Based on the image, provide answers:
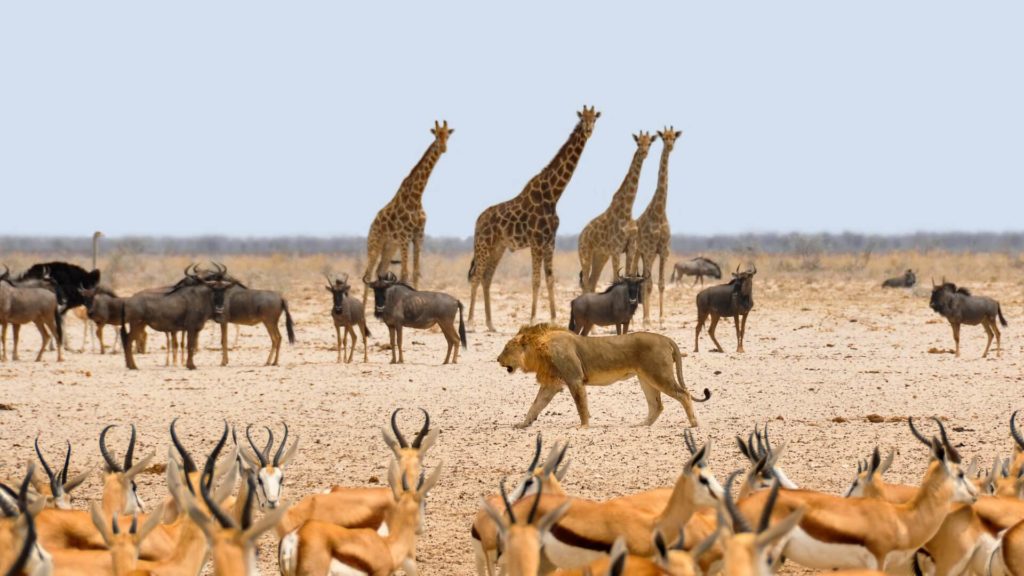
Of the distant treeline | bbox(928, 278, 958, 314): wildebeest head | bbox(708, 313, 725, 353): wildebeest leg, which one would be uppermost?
bbox(928, 278, 958, 314): wildebeest head

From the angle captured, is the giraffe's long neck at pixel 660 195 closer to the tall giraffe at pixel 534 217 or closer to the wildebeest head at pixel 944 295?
the tall giraffe at pixel 534 217

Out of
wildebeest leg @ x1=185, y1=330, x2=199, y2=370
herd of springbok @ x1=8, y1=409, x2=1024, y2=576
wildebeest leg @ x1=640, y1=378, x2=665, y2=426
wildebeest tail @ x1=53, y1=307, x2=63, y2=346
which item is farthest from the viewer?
wildebeest tail @ x1=53, y1=307, x2=63, y2=346

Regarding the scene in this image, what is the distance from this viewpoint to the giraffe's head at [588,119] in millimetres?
29141

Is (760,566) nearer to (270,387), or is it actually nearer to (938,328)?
(270,387)

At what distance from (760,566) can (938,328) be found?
73.2ft

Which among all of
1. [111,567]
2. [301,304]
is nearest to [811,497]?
[111,567]

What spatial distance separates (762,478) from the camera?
349 inches

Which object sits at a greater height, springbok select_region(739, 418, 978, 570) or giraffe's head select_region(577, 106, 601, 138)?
giraffe's head select_region(577, 106, 601, 138)

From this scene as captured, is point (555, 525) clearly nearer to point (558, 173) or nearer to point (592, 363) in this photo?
point (592, 363)

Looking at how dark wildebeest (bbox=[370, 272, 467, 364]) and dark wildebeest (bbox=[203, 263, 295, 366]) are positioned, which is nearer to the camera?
dark wildebeest (bbox=[370, 272, 467, 364])

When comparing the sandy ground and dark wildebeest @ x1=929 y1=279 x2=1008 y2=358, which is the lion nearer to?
the sandy ground

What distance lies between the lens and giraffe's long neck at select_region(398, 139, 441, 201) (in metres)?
29.7

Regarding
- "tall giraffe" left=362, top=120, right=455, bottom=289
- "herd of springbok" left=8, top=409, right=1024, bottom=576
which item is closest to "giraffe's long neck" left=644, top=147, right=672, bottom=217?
"tall giraffe" left=362, top=120, right=455, bottom=289

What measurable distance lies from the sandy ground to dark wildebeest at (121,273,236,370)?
0.67m
